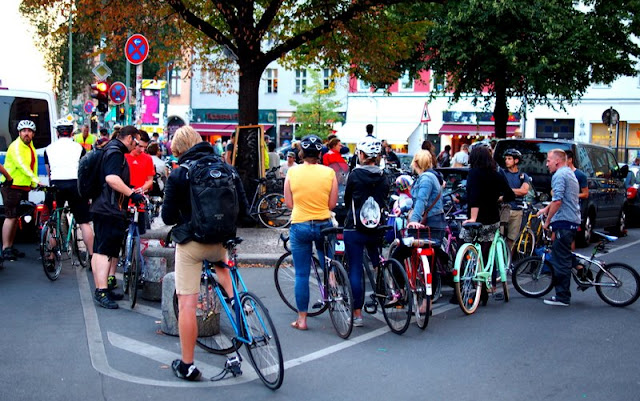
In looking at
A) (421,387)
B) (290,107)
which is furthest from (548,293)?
(290,107)

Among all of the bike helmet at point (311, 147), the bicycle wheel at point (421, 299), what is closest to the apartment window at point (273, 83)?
the bicycle wheel at point (421, 299)

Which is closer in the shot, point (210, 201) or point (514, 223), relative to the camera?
point (210, 201)

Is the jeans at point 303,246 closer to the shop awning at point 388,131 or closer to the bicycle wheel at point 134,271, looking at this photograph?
the bicycle wheel at point 134,271

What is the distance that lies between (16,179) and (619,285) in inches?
319

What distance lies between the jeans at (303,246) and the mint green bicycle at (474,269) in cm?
165

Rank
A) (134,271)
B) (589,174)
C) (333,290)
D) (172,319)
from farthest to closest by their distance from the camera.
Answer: (589,174), (134,271), (333,290), (172,319)

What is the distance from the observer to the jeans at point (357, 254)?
7.98 meters

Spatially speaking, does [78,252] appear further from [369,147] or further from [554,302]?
[554,302]

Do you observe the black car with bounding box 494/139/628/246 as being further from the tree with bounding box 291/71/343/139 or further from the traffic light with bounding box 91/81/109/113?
the tree with bounding box 291/71/343/139

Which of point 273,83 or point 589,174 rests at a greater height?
point 273,83

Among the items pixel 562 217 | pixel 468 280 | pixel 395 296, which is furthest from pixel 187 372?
pixel 562 217

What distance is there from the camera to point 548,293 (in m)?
10.5

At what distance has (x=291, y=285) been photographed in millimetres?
9086

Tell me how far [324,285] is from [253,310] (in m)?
2.13
